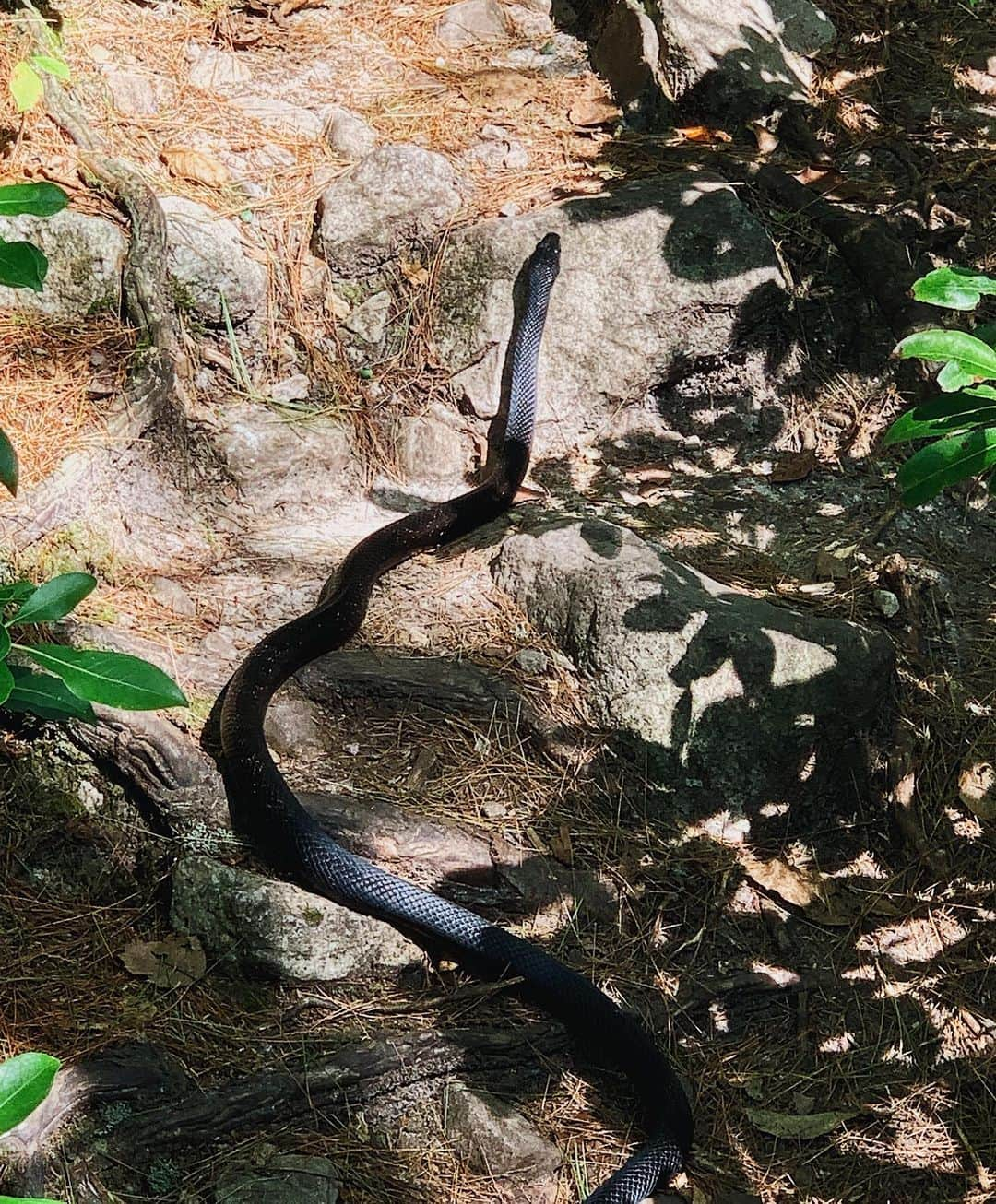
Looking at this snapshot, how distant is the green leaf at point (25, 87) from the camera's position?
362cm

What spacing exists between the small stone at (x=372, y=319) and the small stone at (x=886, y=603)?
2116mm

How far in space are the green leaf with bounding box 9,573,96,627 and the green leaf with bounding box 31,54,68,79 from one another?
291 cm

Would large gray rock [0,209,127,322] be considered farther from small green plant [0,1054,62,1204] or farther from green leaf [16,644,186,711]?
small green plant [0,1054,62,1204]

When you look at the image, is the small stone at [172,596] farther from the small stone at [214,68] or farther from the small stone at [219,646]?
the small stone at [214,68]

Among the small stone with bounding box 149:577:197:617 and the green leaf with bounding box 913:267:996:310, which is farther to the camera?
the small stone with bounding box 149:577:197:617

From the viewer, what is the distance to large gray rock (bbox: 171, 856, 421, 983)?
2584 mm

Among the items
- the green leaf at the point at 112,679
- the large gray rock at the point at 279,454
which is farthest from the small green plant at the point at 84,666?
the large gray rock at the point at 279,454

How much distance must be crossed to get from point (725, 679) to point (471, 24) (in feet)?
11.9

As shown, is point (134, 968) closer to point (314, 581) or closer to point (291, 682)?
point (291, 682)

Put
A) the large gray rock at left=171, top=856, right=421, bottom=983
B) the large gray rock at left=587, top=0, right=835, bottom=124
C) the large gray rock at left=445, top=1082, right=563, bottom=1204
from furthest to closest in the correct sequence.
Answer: the large gray rock at left=587, top=0, right=835, bottom=124
the large gray rock at left=171, top=856, right=421, bottom=983
the large gray rock at left=445, top=1082, right=563, bottom=1204

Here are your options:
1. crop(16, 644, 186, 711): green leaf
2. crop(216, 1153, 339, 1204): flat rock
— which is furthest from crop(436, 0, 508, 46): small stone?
crop(216, 1153, 339, 1204): flat rock

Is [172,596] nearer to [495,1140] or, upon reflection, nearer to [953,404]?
[495,1140]

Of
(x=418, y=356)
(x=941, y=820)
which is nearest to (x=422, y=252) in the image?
(x=418, y=356)

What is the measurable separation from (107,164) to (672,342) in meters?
2.17
